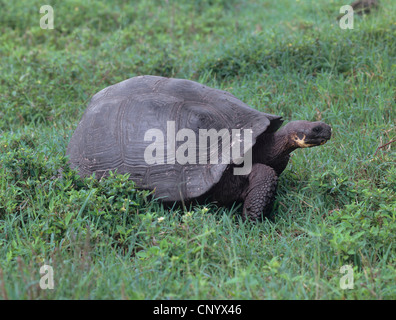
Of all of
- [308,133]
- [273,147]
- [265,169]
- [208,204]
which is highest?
[308,133]

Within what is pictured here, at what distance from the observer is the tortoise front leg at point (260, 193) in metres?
3.60

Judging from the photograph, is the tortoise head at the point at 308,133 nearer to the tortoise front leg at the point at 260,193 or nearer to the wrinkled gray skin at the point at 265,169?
the wrinkled gray skin at the point at 265,169

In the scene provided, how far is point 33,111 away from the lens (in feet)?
17.9

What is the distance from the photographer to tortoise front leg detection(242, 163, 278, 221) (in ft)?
11.8

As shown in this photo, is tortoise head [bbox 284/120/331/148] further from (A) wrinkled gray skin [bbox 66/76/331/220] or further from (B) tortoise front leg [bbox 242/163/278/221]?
(B) tortoise front leg [bbox 242/163/278/221]

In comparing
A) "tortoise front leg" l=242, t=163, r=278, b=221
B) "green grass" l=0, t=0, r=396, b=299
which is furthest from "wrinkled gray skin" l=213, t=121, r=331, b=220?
"green grass" l=0, t=0, r=396, b=299

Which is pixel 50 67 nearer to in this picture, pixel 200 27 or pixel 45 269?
pixel 200 27

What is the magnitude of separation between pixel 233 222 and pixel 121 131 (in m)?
1.13

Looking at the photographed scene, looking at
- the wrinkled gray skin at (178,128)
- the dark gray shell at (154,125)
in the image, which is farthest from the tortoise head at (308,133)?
the dark gray shell at (154,125)

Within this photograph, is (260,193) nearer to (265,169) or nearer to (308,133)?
(265,169)

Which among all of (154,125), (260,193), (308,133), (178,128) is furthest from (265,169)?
(154,125)

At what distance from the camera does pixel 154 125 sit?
12.5 feet

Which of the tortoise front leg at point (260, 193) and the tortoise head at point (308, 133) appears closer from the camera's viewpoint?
the tortoise front leg at point (260, 193)

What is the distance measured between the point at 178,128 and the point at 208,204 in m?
0.63
